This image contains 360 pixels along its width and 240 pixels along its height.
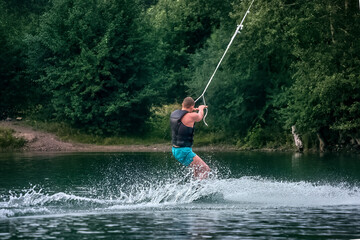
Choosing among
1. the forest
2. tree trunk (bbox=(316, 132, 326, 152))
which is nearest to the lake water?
tree trunk (bbox=(316, 132, 326, 152))

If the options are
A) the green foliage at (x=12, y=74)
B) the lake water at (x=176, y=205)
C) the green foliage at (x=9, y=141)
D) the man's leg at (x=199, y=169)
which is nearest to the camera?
the lake water at (x=176, y=205)

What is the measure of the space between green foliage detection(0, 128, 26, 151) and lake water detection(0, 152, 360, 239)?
13343 mm

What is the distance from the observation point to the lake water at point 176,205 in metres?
10.3

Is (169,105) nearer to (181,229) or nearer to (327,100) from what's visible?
(327,100)

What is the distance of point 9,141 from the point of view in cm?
3669

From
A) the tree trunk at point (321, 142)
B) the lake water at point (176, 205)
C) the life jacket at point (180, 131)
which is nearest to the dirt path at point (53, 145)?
the tree trunk at point (321, 142)

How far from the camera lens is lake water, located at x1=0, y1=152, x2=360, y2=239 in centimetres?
1031

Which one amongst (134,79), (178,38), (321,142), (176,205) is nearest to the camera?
(176,205)

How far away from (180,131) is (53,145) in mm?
23781

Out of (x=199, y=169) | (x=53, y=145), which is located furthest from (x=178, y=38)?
(x=199, y=169)

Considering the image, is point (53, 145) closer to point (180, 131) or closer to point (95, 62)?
point (95, 62)

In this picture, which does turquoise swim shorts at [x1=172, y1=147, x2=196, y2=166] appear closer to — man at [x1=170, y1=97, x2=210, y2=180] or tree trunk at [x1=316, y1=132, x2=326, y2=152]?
man at [x1=170, y1=97, x2=210, y2=180]

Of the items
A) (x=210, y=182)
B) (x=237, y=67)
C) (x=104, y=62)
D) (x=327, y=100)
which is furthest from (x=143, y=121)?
(x=210, y=182)

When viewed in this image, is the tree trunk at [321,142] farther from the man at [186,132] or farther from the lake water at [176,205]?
the man at [186,132]
